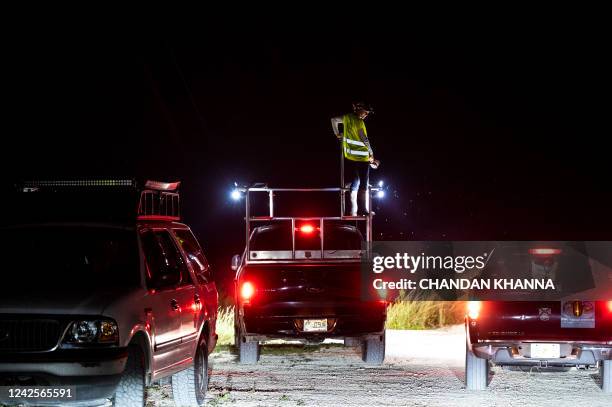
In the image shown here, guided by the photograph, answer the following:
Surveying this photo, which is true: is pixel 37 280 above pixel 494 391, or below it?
above

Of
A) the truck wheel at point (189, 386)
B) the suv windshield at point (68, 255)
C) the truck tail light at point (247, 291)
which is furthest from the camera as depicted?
the truck tail light at point (247, 291)

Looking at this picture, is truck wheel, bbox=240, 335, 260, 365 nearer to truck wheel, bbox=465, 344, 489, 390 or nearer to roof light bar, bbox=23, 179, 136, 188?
truck wheel, bbox=465, 344, 489, 390

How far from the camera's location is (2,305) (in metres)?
8.19

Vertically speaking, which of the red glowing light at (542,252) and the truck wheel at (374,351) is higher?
the red glowing light at (542,252)

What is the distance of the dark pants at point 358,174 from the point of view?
15.5 m

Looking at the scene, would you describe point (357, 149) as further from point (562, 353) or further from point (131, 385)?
point (131, 385)

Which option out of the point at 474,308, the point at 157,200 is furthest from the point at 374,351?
the point at 157,200

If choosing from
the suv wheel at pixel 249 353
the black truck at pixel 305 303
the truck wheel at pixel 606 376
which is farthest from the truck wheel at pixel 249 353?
the truck wheel at pixel 606 376

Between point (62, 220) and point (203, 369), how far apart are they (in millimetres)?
2295

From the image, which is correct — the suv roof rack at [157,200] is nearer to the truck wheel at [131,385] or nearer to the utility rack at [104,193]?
the utility rack at [104,193]

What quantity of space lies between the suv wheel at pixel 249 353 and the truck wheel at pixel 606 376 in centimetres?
447

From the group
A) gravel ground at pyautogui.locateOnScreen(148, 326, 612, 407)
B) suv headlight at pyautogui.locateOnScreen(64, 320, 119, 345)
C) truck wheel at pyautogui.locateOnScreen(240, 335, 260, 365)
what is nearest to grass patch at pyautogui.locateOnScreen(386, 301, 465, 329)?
gravel ground at pyautogui.locateOnScreen(148, 326, 612, 407)

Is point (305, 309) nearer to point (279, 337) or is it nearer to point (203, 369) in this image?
point (279, 337)

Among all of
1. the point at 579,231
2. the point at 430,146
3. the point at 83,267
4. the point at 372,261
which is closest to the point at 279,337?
the point at 372,261
